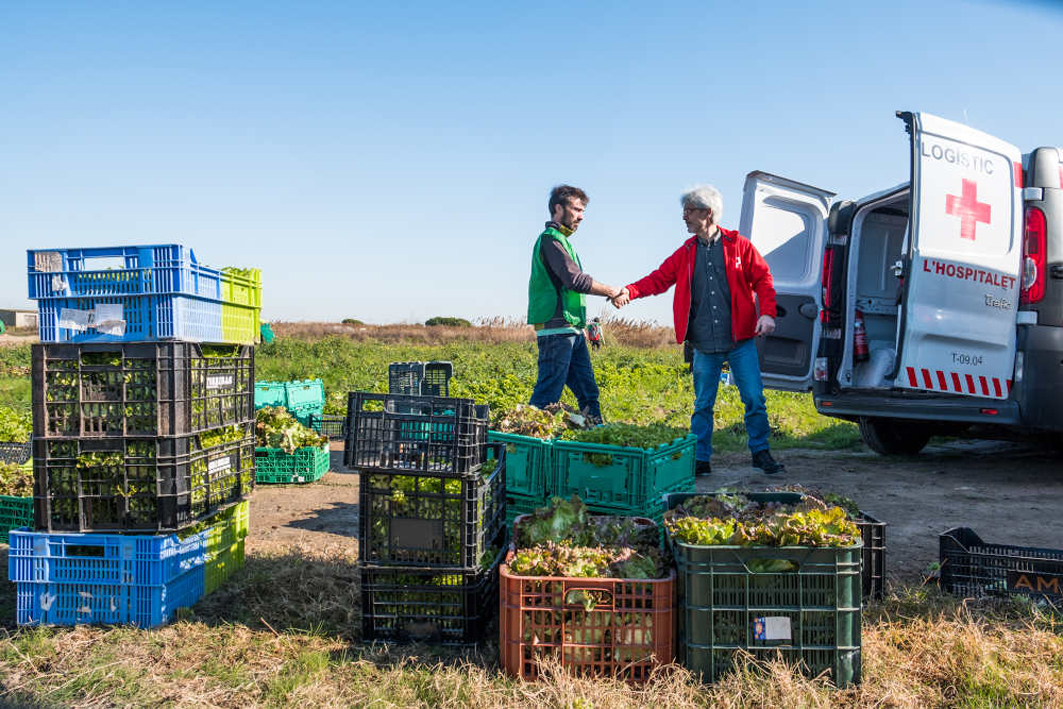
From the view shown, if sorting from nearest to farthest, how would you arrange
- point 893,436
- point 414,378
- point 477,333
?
point 414,378
point 893,436
point 477,333

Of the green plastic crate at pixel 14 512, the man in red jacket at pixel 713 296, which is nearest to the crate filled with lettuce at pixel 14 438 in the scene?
the green plastic crate at pixel 14 512

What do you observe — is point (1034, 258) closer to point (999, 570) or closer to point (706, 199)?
point (706, 199)

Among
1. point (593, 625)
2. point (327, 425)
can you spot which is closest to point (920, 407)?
point (593, 625)

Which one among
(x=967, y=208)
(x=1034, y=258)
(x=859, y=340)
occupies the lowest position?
(x=859, y=340)

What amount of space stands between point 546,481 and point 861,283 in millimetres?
4336

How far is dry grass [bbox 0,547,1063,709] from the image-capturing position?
2848mm

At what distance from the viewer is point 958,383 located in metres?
6.16

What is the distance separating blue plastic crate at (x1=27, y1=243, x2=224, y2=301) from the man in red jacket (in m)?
3.32

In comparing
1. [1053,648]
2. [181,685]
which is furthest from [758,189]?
[181,685]

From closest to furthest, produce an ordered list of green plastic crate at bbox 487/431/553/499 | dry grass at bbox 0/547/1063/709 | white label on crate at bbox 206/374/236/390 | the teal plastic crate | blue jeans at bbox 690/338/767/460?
dry grass at bbox 0/547/1063/709, white label on crate at bbox 206/374/236/390, green plastic crate at bbox 487/431/553/499, blue jeans at bbox 690/338/767/460, the teal plastic crate

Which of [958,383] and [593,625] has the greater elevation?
[958,383]

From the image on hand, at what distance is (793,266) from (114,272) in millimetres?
5699

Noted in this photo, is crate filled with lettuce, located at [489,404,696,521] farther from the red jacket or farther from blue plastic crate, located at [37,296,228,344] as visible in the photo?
blue plastic crate, located at [37,296,228,344]

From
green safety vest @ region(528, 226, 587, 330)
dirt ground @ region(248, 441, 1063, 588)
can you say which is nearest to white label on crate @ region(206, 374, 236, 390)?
dirt ground @ region(248, 441, 1063, 588)
